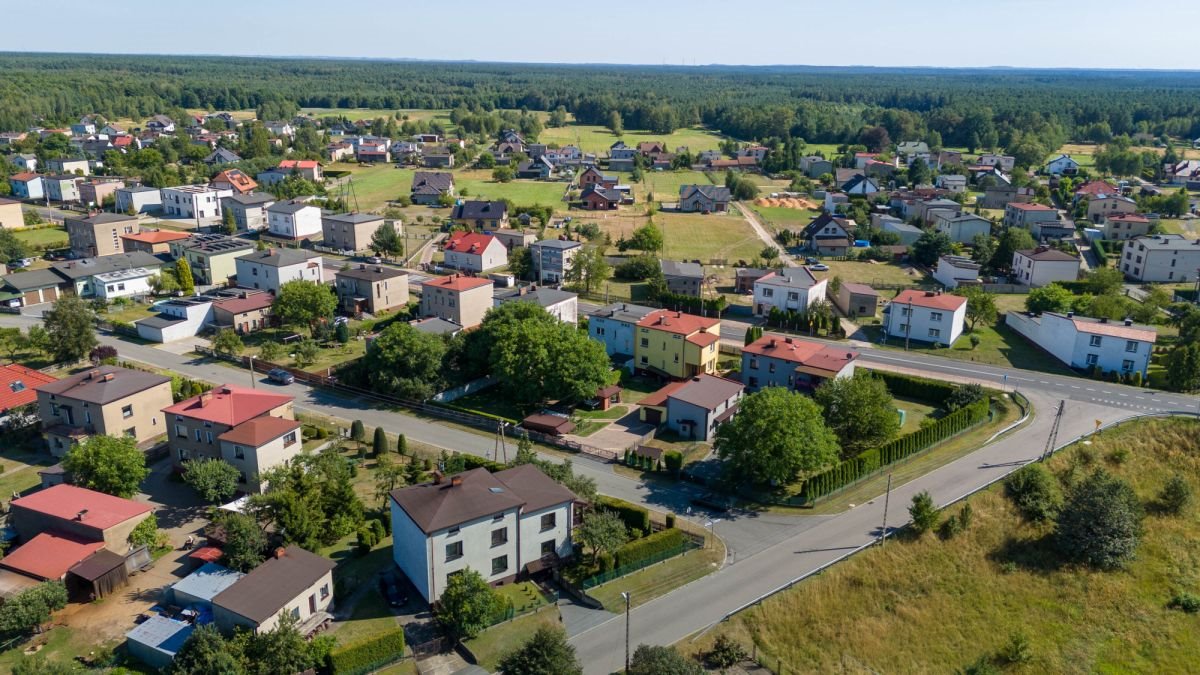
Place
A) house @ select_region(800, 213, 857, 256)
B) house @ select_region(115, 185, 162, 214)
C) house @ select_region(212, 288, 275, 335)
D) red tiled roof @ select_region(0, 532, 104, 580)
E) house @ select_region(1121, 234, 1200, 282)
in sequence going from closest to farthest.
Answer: red tiled roof @ select_region(0, 532, 104, 580) → house @ select_region(212, 288, 275, 335) → house @ select_region(1121, 234, 1200, 282) → house @ select_region(800, 213, 857, 256) → house @ select_region(115, 185, 162, 214)

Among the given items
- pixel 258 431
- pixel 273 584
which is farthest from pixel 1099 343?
pixel 273 584

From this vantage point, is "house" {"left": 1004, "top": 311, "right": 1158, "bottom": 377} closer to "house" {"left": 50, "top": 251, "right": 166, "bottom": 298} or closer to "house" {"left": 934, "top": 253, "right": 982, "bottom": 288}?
"house" {"left": 934, "top": 253, "right": 982, "bottom": 288}

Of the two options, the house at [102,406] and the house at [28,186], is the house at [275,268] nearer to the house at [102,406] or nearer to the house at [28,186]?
the house at [102,406]

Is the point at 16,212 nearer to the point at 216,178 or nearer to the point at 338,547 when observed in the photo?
the point at 216,178

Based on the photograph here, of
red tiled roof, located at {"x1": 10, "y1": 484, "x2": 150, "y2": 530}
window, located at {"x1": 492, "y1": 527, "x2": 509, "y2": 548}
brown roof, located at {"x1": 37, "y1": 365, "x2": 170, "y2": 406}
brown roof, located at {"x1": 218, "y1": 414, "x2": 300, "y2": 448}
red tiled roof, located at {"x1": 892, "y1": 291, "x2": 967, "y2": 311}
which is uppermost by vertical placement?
red tiled roof, located at {"x1": 892, "y1": 291, "x2": 967, "y2": 311}

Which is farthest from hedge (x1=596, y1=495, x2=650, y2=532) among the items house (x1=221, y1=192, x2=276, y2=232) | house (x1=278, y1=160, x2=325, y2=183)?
house (x1=278, y1=160, x2=325, y2=183)

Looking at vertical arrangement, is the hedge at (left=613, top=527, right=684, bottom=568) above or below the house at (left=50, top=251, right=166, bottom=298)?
below

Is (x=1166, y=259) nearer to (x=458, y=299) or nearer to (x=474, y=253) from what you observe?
(x=474, y=253)
